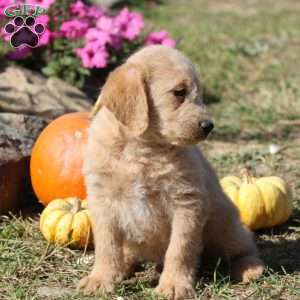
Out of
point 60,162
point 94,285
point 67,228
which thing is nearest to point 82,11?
point 60,162

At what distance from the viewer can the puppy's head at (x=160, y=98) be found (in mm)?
3816

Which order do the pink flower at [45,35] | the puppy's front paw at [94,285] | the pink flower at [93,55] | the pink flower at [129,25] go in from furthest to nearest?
the pink flower at [129,25]
the pink flower at [93,55]
the pink flower at [45,35]
the puppy's front paw at [94,285]

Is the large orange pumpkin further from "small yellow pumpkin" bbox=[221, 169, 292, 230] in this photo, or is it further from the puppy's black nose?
the puppy's black nose


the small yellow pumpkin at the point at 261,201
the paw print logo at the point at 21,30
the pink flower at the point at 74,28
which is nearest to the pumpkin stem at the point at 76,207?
the small yellow pumpkin at the point at 261,201

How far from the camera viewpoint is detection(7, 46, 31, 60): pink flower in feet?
23.3

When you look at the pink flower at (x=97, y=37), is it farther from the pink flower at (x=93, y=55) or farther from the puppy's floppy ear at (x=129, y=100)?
the puppy's floppy ear at (x=129, y=100)

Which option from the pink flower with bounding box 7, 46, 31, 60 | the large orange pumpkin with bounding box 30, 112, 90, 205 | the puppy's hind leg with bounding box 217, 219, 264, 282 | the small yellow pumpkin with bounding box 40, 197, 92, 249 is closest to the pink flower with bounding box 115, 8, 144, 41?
the pink flower with bounding box 7, 46, 31, 60

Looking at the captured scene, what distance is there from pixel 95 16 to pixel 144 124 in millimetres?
3961

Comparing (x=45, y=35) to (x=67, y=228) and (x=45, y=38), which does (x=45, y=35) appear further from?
(x=67, y=228)

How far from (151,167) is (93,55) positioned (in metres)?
3.52

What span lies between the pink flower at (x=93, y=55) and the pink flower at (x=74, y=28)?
8.6 inches

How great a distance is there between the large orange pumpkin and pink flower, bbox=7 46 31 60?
6.19 ft

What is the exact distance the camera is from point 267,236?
16.9 ft

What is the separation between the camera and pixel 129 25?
7.64 m
